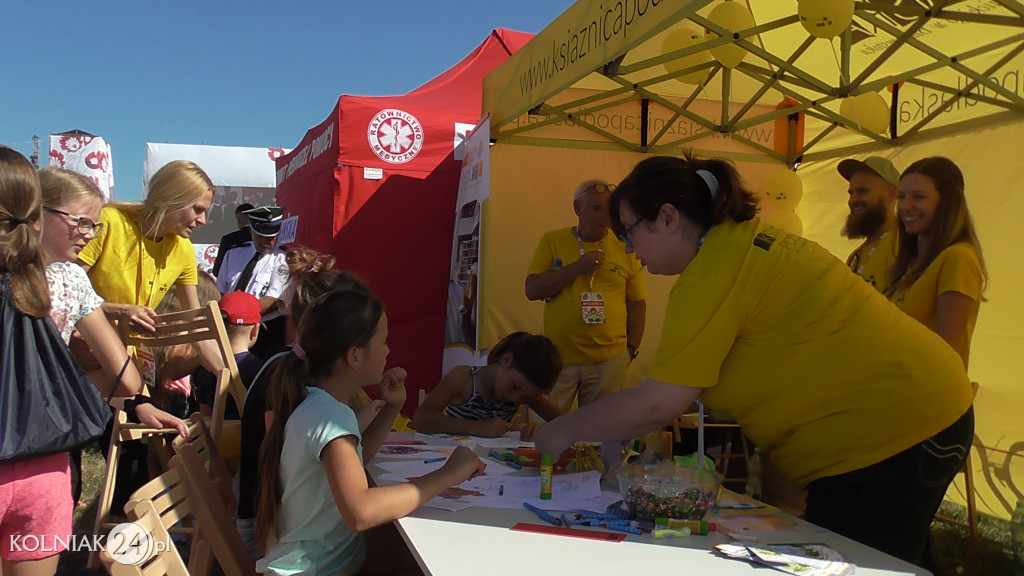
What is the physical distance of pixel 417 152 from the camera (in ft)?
17.4

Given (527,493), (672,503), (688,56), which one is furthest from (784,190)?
(672,503)

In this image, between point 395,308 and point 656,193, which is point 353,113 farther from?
point 656,193

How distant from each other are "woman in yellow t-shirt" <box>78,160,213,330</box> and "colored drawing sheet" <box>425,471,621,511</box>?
1.83 metres

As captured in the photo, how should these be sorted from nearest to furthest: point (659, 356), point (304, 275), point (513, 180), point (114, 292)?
point (659, 356) < point (304, 275) < point (114, 292) < point (513, 180)

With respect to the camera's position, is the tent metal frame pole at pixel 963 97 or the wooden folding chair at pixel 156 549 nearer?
the wooden folding chair at pixel 156 549

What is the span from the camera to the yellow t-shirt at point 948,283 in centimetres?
250

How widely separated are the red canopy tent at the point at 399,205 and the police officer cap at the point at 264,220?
356 millimetres

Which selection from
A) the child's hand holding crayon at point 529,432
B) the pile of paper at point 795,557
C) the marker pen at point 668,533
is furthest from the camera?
the child's hand holding crayon at point 529,432

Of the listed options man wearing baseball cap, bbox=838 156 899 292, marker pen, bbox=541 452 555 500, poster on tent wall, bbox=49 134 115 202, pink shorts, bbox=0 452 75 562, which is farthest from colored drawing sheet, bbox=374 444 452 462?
poster on tent wall, bbox=49 134 115 202

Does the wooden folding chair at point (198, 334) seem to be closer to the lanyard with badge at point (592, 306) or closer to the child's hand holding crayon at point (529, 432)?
the child's hand holding crayon at point (529, 432)

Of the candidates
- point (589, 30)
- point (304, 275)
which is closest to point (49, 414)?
point (304, 275)

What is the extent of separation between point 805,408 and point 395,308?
13.0 ft

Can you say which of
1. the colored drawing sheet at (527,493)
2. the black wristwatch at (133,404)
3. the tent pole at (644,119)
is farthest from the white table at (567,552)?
the tent pole at (644,119)

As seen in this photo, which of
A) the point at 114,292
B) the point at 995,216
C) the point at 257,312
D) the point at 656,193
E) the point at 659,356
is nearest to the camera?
the point at 659,356
